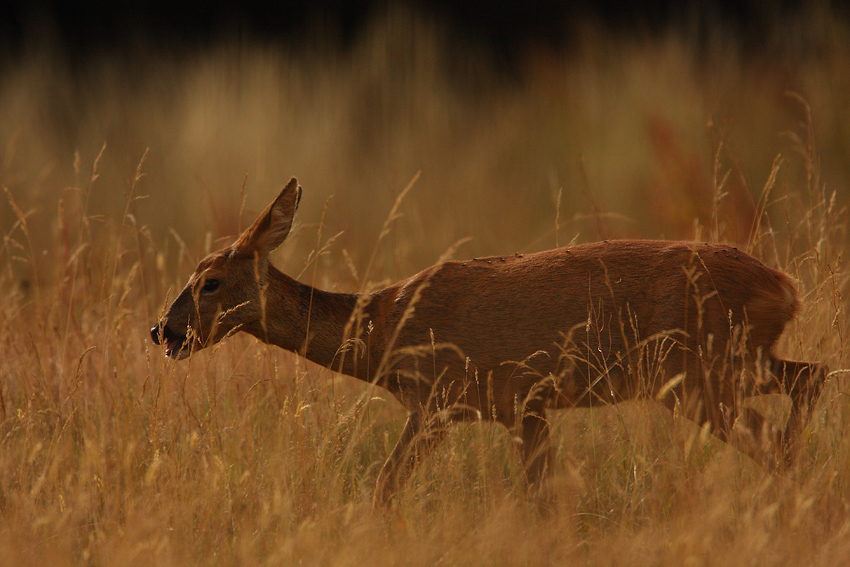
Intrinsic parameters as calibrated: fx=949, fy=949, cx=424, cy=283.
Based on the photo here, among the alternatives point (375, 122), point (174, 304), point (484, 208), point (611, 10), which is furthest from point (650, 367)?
point (611, 10)

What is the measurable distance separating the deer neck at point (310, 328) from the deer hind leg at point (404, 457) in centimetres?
36

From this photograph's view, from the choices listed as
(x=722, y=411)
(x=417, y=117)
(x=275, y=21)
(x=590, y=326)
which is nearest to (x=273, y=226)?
(x=590, y=326)

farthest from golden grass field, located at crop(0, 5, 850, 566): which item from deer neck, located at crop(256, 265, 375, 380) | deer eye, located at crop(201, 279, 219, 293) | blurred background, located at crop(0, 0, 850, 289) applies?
deer eye, located at crop(201, 279, 219, 293)

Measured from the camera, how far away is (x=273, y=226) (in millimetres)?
3951

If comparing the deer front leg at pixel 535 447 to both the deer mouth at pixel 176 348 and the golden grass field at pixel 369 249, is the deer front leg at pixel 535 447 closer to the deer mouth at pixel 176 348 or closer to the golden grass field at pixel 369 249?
the golden grass field at pixel 369 249

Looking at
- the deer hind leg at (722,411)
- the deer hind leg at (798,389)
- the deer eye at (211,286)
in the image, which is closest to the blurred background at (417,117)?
the deer eye at (211,286)

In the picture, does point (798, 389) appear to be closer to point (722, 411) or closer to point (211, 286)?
point (722, 411)

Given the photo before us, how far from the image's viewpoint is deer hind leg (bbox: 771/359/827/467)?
3590 millimetres

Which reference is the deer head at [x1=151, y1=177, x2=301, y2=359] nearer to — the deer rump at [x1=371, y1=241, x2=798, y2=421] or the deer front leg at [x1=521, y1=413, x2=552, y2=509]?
the deer rump at [x1=371, y1=241, x2=798, y2=421]

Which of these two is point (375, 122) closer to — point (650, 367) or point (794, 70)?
point (794, 70)

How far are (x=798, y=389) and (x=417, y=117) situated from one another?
6364 millimetres

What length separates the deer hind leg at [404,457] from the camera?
346cm

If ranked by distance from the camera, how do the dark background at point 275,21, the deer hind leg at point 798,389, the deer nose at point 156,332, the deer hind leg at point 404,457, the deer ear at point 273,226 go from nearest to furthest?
1. the deer hind leg at point 404,457
2. the deer hind leg at point 798,389
3. the deer nose at point 156,332
4. the deer ear at point 273,226
5. the dark background at point 275,21

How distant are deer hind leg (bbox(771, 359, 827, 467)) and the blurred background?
7.80 feet
